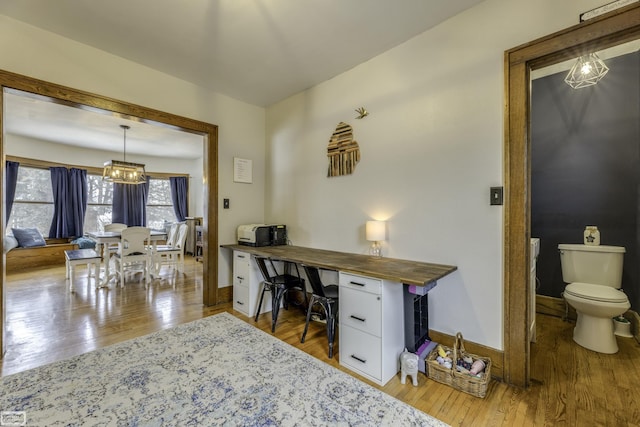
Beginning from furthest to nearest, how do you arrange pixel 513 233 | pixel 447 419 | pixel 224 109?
pixel 224 109
pixel 513 233
pixel 447 419

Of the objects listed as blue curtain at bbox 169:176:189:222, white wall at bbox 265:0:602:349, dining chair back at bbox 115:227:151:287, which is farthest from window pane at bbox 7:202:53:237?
white wall at bbox 265:0:602:349

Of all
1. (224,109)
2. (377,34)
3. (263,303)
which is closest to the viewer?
(377,34)

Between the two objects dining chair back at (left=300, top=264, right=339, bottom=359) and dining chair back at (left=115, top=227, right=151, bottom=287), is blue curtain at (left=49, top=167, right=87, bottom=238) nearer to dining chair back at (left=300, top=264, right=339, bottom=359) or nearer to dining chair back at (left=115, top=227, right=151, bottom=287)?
dining chair back at (left=115, top=227, right=151, bottom=287)

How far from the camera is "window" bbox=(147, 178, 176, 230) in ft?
24.0

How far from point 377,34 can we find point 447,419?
282 centimetres

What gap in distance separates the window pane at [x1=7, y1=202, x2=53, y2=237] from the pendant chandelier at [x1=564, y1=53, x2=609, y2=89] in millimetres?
8982

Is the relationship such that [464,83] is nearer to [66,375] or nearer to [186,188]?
[66,375]

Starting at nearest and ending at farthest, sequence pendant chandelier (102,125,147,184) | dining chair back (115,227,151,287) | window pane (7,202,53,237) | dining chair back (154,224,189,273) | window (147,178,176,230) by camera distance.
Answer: dining chair back (115,227,151,287) → pendant chandelier (102,125,147,184) → dining chair back (154,224,189,273) → window pane (7,202,53,237) → window (147,178,176,230)

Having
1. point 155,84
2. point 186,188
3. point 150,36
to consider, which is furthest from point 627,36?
point 186,188

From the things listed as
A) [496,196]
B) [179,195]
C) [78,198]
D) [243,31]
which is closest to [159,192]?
[179,195]

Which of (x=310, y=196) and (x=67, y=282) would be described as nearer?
(x=310, y=196)

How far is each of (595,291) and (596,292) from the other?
3 cm

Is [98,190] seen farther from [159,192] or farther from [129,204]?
[159,192]

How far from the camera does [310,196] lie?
10.7ft
